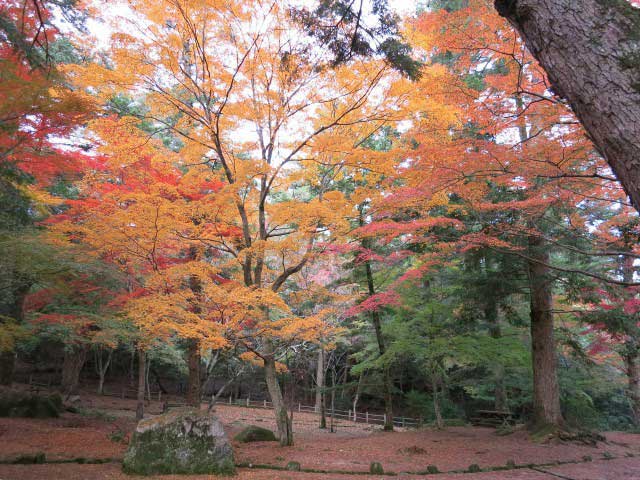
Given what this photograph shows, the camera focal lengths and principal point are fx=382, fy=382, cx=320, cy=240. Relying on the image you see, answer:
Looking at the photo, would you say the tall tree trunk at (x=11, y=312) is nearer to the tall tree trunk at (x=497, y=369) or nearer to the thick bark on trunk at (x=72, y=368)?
the thick bark on trunk at (x=72, y=368)

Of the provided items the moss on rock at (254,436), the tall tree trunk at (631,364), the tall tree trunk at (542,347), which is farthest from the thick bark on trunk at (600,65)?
the tall tree trunk at (631,364)

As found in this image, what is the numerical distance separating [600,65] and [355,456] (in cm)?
768

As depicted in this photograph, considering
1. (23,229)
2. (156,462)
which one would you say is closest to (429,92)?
(156,462)

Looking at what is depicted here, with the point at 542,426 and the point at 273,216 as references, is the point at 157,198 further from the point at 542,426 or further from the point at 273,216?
the point at 542,426

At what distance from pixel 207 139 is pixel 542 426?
1015 cm

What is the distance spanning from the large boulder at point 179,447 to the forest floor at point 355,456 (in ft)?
0.78

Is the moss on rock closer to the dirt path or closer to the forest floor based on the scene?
the forest floor

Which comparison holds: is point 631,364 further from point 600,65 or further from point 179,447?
point 600,65

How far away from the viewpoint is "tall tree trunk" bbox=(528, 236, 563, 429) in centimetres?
894

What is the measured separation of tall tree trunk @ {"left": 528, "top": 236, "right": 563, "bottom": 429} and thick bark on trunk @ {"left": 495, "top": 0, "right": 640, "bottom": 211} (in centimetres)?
768

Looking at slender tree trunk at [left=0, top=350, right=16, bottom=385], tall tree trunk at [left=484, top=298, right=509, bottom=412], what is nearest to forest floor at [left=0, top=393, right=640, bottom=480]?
tall tree trunk at [left=484, top=298, right=509, bottom=412]

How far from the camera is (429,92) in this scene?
579 cm

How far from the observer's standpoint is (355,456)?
7.53 metres

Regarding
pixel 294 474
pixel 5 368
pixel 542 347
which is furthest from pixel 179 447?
pixel 5 368
